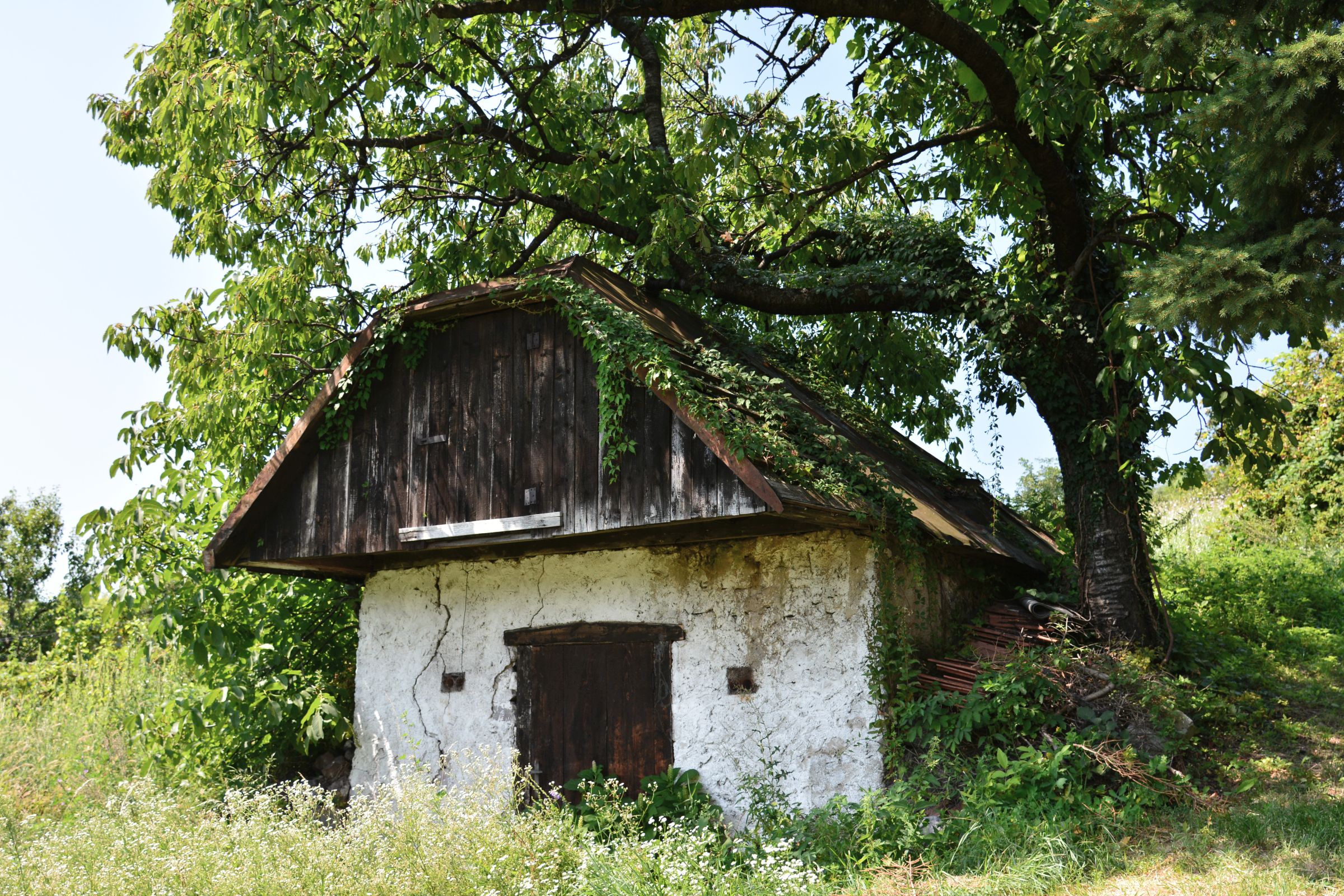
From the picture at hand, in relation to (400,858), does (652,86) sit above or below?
above

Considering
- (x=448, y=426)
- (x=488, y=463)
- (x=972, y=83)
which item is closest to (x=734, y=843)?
(x=488, y=463)

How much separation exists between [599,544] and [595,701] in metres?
1.30

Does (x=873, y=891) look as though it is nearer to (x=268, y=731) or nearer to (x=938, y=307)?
(x=938, y=307)

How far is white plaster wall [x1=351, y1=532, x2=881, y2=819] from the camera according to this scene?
283 inches

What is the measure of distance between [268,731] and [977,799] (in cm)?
718

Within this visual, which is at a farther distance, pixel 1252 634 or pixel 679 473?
pixel 1252 634

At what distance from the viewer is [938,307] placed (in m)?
8.91

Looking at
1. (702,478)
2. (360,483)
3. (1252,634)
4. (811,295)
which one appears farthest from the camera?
(1252,634)

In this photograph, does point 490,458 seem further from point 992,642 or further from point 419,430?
point 992,642

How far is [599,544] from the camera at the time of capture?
8.20 m

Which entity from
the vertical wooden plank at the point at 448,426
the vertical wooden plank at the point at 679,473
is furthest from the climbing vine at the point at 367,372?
the vertical wooden plank at the point at 679,473

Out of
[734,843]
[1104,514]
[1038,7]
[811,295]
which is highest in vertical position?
[1038,7]

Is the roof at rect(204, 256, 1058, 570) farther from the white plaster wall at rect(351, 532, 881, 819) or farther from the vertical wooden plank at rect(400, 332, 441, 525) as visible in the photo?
the white plaster wall at rect(351, 532, 881, 819)

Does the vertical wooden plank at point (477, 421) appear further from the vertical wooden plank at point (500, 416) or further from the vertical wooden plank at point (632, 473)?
the vertical wooden plank at point (632, 473)
